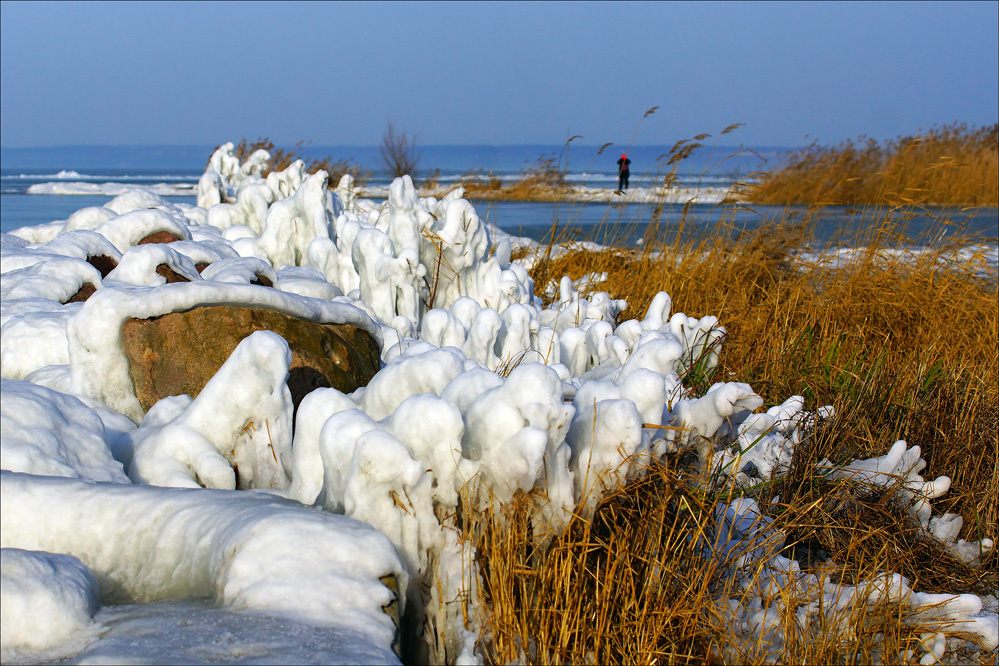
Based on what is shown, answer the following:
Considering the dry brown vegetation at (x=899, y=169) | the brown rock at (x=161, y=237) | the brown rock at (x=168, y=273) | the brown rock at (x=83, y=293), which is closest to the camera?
the brown rock at (x=168, y=273)

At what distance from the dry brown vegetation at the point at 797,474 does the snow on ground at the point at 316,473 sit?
89 mm

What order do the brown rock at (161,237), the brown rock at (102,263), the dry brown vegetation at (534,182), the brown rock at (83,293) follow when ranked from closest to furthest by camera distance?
1. the brown rock at (83,293)
2. the brown rock at (102,263)
3. the brown rock at (161,237)
4. the dry brown vegetation at (534,182)

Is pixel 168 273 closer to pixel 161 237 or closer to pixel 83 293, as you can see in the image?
pixel 83 293

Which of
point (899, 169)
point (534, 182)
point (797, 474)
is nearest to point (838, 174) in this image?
point (899, 169)

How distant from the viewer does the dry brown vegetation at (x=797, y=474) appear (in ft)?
6.80

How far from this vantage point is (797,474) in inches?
122

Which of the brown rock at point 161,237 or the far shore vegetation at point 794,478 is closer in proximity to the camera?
the far shore vegetation at point 794,478

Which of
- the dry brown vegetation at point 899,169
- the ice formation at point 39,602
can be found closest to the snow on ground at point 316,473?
the ice formation at point 39,602

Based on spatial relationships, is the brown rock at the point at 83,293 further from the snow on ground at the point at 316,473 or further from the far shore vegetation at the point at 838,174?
the far shore vegetation at the point at 838,174

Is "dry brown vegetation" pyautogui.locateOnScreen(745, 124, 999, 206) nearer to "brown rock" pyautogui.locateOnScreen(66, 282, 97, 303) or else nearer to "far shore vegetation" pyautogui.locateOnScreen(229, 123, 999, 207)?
"far shore vegetation" pyautogui.locateOnScreen(229, 123, 999, 207)

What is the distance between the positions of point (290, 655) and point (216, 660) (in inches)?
5.2

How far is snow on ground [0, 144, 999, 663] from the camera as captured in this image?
1.72m

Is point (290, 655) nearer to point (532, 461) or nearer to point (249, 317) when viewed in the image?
point (532, 461)

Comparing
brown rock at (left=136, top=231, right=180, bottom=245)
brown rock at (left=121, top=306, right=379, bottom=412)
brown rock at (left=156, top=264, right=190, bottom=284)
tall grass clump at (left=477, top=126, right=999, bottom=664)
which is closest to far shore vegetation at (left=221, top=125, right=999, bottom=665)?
tall grass clump at (left=477, top=126, right=999, bottom=664)
